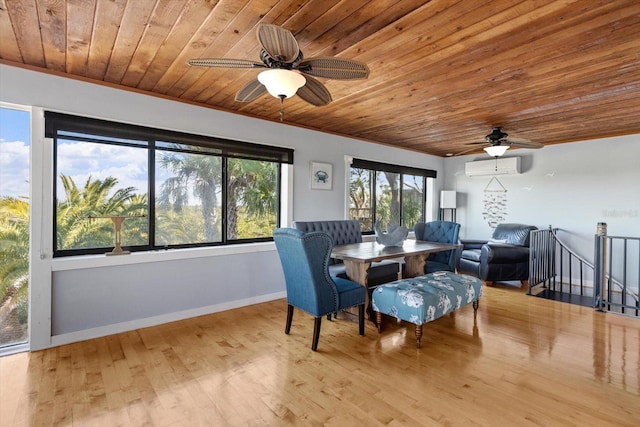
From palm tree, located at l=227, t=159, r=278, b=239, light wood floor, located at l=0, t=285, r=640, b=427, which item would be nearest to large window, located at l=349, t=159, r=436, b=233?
palm tree, located at l=227, t=159, r=278, b=239

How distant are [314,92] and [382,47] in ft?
1.84

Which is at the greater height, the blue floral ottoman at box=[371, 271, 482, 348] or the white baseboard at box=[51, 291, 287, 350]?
the blue floral ottoman at box=[371, 271, 482, 348]

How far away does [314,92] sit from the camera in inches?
91.2

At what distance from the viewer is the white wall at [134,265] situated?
2.67m

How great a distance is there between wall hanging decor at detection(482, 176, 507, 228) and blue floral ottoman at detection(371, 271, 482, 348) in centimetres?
322

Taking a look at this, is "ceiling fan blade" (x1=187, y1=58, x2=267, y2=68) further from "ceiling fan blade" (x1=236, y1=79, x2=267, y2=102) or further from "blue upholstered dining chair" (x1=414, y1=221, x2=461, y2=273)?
"blue upholstered dining chair" (x1=414, y1=221, x2=461, y2=273)

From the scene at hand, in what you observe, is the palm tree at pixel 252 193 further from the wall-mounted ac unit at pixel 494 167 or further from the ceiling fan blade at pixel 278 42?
the wall-mounted ac unit at pixel 494 167

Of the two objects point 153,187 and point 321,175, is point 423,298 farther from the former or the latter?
point 153,187

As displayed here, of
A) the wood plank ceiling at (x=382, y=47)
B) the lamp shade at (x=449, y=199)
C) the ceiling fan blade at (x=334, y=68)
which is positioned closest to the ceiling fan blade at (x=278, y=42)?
the ceiling fan blade at (x=334, y=68)

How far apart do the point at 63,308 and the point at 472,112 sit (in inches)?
180

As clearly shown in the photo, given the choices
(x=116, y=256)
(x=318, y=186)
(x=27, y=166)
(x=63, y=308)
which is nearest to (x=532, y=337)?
(x=318, y=186)

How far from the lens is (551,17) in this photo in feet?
6.06

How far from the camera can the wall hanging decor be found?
597 centimetres

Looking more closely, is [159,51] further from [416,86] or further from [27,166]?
[416,86]
